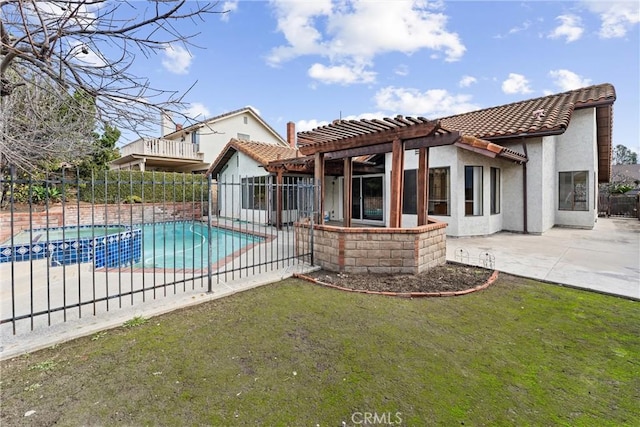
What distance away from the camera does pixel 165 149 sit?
20953 mm

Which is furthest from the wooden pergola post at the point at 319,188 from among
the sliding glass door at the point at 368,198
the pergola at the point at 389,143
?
the sliding glass door at the point at 368,198

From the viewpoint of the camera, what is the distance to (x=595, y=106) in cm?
1280

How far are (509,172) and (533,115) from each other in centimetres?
284

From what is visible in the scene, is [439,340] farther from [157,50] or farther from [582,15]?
[582,15]

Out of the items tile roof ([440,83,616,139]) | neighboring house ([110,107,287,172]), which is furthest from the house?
tile roof ([440,83,616,139])

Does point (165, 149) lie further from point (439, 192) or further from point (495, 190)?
point (495, 190)

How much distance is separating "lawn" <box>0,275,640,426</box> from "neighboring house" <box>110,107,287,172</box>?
16.5 m

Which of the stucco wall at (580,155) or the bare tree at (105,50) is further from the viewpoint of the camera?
the stucco wall at (580,155)

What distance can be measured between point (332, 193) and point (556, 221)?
1153cm

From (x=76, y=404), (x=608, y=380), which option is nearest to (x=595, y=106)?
(x=608, y=380)

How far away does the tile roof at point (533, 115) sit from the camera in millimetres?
11492

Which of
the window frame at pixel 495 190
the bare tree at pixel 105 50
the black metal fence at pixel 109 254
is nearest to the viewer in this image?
the bare tree at pixel 105 50

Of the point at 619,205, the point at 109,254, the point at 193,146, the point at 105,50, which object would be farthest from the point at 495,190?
the point at 193,146

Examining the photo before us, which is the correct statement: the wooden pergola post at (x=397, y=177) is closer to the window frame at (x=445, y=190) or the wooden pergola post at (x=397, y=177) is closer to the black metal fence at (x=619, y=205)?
the window frame at (x=445, y=190)
